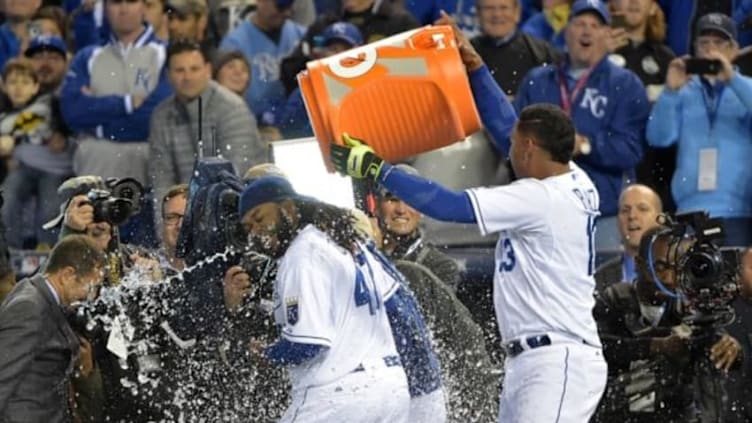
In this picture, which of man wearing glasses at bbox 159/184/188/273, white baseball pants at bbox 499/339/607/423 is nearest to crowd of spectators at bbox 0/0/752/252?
man wearing glasses at bbox 159/184/188/273

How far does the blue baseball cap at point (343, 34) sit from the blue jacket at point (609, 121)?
139cm

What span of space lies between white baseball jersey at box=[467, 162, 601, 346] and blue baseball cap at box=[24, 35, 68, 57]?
615 cm

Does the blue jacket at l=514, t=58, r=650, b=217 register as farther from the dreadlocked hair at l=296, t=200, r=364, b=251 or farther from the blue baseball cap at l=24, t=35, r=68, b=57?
the dreadlocked hair at l=296, t=200, r=364, b=251

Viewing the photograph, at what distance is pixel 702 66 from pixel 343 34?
2451mm

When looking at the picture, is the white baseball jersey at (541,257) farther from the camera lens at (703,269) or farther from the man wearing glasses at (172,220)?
the man wearing glasses at (172,220)

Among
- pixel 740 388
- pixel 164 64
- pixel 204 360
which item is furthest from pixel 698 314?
pixel 164 64

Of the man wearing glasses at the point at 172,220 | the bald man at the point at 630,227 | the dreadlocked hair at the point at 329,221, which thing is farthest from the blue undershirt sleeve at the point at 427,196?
the bald man at the point at 630,227

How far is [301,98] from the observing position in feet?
43.3

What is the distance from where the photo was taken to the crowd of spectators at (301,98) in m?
12.3

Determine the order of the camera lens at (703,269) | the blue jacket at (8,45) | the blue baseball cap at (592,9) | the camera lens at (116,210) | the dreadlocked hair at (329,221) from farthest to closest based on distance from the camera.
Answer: the blue jacket at (8,45) < the blue baseball cap at (592,9) < the camera lens at (116,210) < the camera lens at (703,269) < the dreadlocked hair at (329,221)

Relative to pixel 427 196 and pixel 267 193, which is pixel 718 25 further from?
pixel 267 193

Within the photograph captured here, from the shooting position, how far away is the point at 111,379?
36.1 ft

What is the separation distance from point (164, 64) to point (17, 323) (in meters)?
4.36

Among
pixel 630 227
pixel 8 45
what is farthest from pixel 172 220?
pixel 8 45
